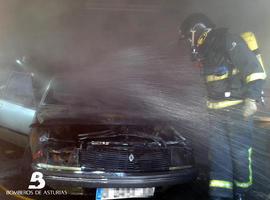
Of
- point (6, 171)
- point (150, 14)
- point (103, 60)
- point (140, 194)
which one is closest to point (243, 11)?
point (150, 14)

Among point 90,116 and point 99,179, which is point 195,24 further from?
point 99,179

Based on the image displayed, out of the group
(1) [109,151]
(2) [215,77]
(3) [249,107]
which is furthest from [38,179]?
(3) [249,107]

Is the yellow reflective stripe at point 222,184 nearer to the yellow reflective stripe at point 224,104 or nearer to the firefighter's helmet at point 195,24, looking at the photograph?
the yellow reflective stripe at point 224,104

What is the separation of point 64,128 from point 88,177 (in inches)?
24.7

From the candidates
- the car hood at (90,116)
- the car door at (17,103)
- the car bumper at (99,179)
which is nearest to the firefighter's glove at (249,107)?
the car hood at (90,116)

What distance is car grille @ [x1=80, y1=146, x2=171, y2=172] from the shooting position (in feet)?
11.4

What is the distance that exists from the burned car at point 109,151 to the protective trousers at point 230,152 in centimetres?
31

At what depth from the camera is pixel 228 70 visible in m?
3.79

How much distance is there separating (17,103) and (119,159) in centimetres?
230

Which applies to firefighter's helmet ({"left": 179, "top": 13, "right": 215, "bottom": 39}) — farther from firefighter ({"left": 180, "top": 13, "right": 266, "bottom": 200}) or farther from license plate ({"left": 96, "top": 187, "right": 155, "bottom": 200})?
license plate ({"left": 96, "top": 187, "right": 155, "bottom": 200})

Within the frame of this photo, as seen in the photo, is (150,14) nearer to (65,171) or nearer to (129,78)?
(129,78)

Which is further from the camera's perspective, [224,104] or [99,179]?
[224,104]

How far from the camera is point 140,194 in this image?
353 cm

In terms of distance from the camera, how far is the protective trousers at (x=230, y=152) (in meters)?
3.71
